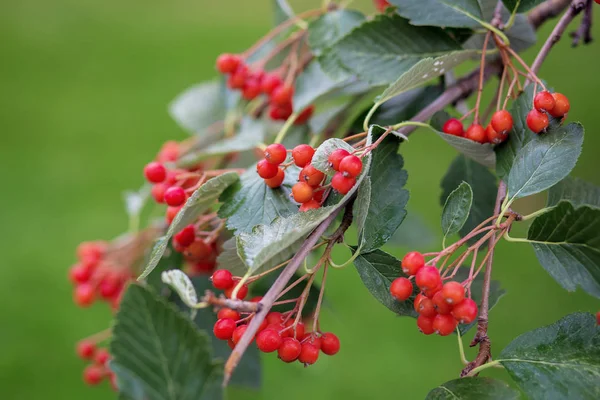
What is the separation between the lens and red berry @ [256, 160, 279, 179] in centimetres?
44

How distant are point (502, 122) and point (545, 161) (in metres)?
0.05

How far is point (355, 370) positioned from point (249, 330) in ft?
3.41

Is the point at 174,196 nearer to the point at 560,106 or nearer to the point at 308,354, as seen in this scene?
the point at 308,354

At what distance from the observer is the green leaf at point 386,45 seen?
51 cm

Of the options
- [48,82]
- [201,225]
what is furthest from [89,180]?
[201,225]

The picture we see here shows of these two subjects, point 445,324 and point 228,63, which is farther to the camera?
point 228,63

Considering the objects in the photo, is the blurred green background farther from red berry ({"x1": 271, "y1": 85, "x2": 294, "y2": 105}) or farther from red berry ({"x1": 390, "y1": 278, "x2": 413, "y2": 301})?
red berry ({"x1": 271, "y1": 85, "x2": 294, "y2": 105})

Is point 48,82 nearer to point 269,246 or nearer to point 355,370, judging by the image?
point 355,370

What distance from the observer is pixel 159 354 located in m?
0.30

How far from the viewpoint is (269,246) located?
1.08 feet

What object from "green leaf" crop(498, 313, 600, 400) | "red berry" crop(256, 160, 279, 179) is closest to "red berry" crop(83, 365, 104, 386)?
"red berry" crop(256, 160, 279, 179)

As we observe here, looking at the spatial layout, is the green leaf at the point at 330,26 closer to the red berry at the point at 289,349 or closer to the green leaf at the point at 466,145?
the green leaf at the point at 466,145

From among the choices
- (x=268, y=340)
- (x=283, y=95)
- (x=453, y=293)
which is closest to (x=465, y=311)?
(x=453, y=293)

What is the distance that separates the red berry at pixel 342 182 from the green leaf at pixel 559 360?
0.48 feet
